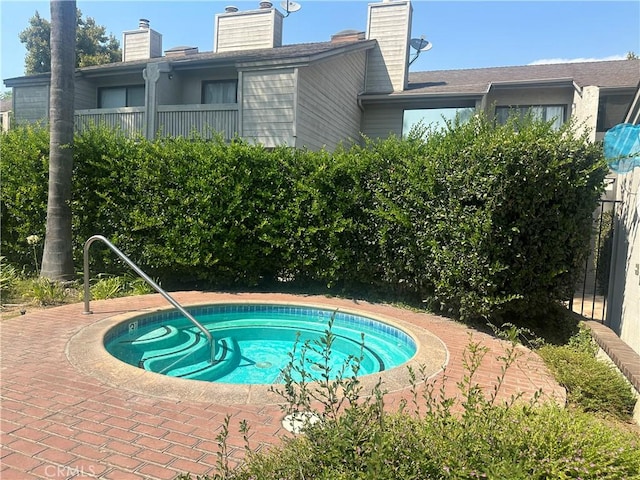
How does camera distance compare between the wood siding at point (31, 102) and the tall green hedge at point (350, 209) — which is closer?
the tall green hedge at point (350, 209)

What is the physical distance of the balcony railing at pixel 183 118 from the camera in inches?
521

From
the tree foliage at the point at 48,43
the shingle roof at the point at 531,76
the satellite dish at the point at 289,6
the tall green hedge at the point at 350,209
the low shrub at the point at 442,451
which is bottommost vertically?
the low shrub at the point at 442,451

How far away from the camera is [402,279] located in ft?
26.1

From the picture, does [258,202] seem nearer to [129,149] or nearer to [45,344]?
[129,149]

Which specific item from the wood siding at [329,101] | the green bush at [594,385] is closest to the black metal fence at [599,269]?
the green bush at [594,385]

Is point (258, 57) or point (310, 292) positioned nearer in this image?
point (310, 292)

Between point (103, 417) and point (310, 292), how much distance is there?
5.91 meters

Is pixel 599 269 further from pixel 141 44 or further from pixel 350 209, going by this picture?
pixel 141 44

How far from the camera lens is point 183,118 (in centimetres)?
1372

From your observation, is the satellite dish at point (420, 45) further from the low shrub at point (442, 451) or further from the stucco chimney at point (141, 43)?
the low shrub at point (442, 451)

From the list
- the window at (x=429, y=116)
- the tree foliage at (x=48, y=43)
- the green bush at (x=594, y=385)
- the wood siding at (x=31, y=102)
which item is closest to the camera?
the green bush at (x=594, y=385)

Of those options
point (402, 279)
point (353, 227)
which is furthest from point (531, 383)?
point (353, 227)

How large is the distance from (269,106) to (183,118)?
3123 millimetres

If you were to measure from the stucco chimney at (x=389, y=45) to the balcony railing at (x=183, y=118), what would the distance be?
→ 651 cm
